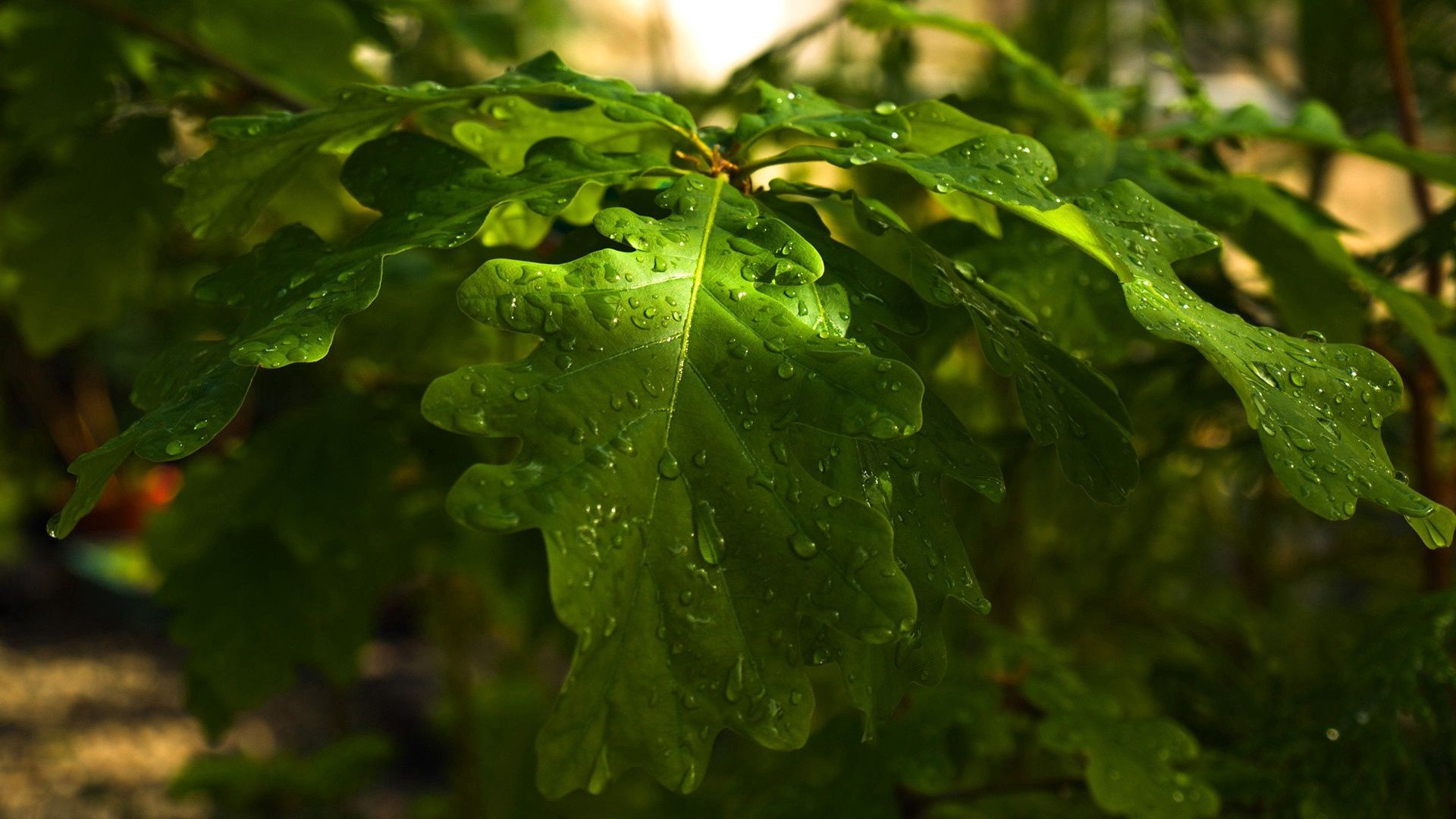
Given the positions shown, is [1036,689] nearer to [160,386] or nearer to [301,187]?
[160,386]

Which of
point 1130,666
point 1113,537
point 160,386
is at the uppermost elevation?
point 160,386

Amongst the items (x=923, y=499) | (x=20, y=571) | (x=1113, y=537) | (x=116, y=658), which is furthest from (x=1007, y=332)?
(x=20, y=571)

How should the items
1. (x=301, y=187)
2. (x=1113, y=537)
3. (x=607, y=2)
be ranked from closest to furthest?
(x=301, y=187), (x=1113, y=537), (x=607, y=2)

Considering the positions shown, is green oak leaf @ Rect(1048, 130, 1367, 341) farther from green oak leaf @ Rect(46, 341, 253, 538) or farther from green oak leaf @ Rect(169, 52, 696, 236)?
green oak leaf @ Rect(46, 341, 253, 538)

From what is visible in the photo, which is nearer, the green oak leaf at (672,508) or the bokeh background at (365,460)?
the green oak leaf at (672,508)

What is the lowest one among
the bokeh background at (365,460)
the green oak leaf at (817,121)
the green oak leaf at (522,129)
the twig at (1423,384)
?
the bokeh background at (365,460)

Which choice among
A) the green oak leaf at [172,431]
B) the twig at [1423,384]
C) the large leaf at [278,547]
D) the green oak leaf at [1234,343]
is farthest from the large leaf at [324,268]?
the twig at [1423,384]

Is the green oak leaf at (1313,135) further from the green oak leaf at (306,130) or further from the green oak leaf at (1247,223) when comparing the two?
the green oak leaf at (306,130)
